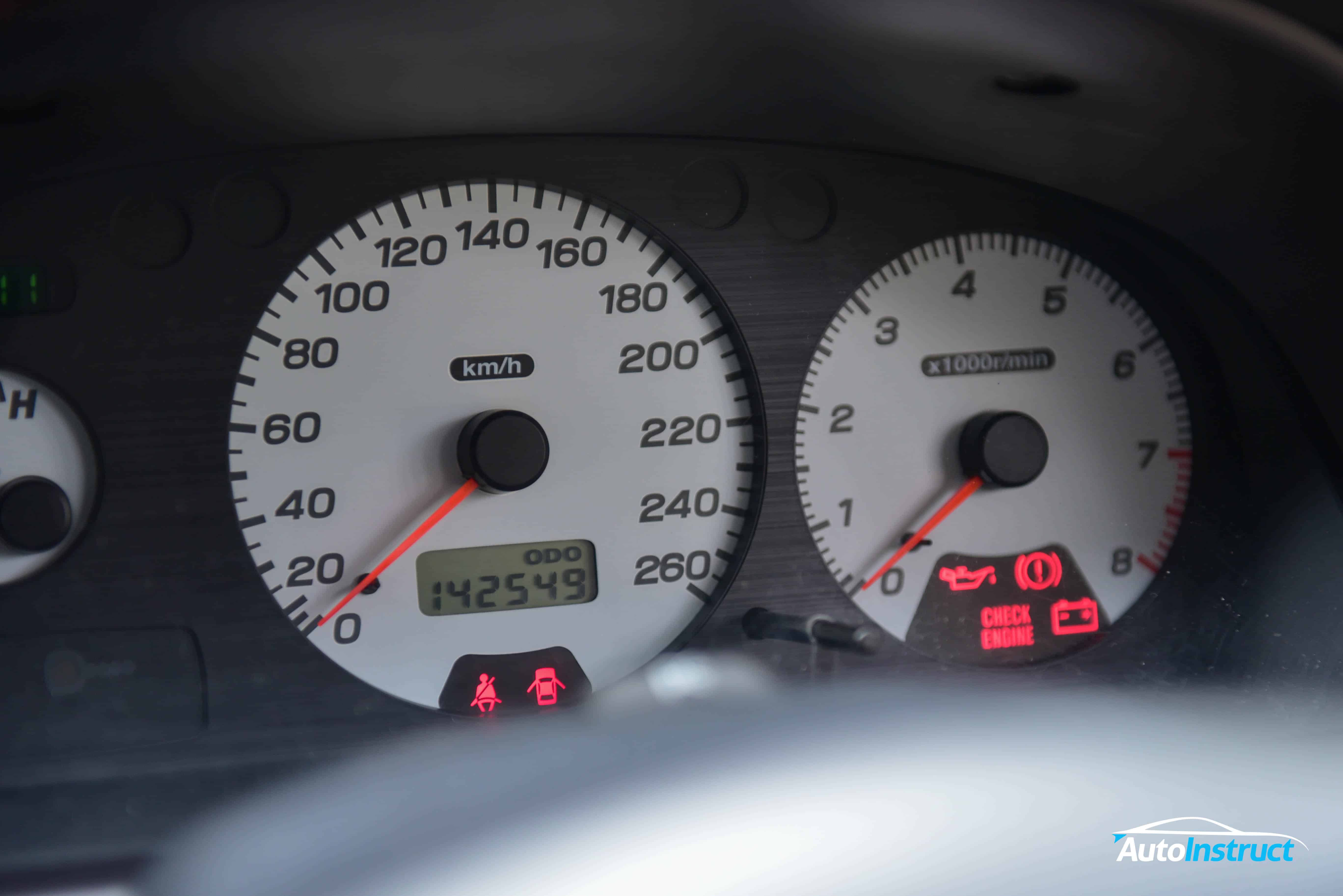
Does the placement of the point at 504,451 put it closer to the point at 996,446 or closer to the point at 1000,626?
the point at 996,446

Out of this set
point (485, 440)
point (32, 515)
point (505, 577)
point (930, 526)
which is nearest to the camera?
point (32, 515)

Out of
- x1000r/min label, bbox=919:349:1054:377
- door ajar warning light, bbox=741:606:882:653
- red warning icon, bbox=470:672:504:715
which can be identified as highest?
x1000r/min label, bbox=919:349:1054:377

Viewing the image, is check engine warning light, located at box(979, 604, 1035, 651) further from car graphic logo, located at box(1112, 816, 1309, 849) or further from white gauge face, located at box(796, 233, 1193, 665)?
car graphic logo, located at box(1112, 816, 1309, 849)

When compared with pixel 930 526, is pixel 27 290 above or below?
above

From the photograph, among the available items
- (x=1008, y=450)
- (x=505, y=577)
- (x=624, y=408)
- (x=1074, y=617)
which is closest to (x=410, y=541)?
(x=505, y=577)

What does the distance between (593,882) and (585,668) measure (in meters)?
0.43

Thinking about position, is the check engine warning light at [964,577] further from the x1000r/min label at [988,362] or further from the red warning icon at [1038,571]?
the x1000r/min label at [988,362]

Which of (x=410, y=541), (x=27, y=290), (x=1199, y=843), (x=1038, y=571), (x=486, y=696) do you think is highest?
(x=27, y=290)

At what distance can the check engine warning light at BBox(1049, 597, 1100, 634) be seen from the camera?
2.17 metres

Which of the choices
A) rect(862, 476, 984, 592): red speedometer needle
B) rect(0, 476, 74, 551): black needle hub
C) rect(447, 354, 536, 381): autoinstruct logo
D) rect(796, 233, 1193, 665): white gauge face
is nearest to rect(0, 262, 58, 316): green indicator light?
rect(0, 476, 74, 551): black needle hub

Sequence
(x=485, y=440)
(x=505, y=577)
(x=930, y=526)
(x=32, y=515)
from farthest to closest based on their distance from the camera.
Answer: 1. (x=930, y=526)
2. (x=505, y=577)
3. (x=485, y=440)
4. (x=32, y=515)

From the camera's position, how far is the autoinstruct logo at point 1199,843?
180 cm

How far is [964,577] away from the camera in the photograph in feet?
7.03

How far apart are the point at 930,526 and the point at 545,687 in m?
0.67
